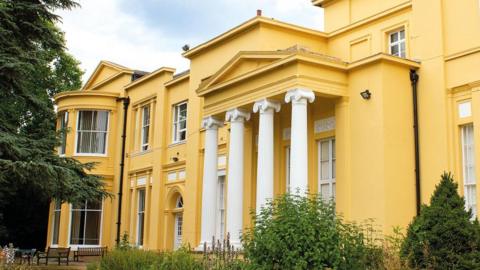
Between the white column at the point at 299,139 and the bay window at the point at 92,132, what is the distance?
16725 mm

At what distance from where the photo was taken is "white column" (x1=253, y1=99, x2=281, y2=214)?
1722 cm

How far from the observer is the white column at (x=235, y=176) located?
18312 millimetres

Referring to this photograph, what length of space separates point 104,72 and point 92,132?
4249mm

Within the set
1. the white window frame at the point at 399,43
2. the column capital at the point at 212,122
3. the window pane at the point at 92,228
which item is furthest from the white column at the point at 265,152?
the window pane at the point at 92,228

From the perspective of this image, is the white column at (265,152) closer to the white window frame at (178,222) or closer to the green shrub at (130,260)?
the green shrub at (130,260)

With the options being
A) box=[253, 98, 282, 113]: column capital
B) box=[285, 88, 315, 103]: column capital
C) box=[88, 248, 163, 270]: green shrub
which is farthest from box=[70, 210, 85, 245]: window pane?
box=[285, 88, 315, 103]: column capital

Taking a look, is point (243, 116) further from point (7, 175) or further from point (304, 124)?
point (7, 175)

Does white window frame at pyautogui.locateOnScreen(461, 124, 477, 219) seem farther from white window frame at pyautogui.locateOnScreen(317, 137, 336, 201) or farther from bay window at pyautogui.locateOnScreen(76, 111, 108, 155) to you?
bay window at pyautogui.locateOnScreen(76, 111, 108, 155)

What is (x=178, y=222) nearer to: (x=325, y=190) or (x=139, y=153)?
(x=139, y=153)

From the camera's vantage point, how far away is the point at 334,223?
12.3 meters

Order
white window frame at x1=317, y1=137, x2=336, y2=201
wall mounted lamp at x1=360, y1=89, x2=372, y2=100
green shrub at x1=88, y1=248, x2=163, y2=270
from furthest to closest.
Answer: white window frame at x1=317, y1=137, x2=336, y2=201
wall mounted lamp at x1=360, y1=89, x2=372, y2=100
green shrub at x1=88, y1=248, x2=163, y2=270

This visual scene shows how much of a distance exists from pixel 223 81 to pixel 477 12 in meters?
7.81

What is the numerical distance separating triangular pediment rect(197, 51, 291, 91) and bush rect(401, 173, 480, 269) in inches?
258

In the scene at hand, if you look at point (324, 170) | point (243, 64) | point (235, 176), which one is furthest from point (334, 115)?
point (235, 176)
